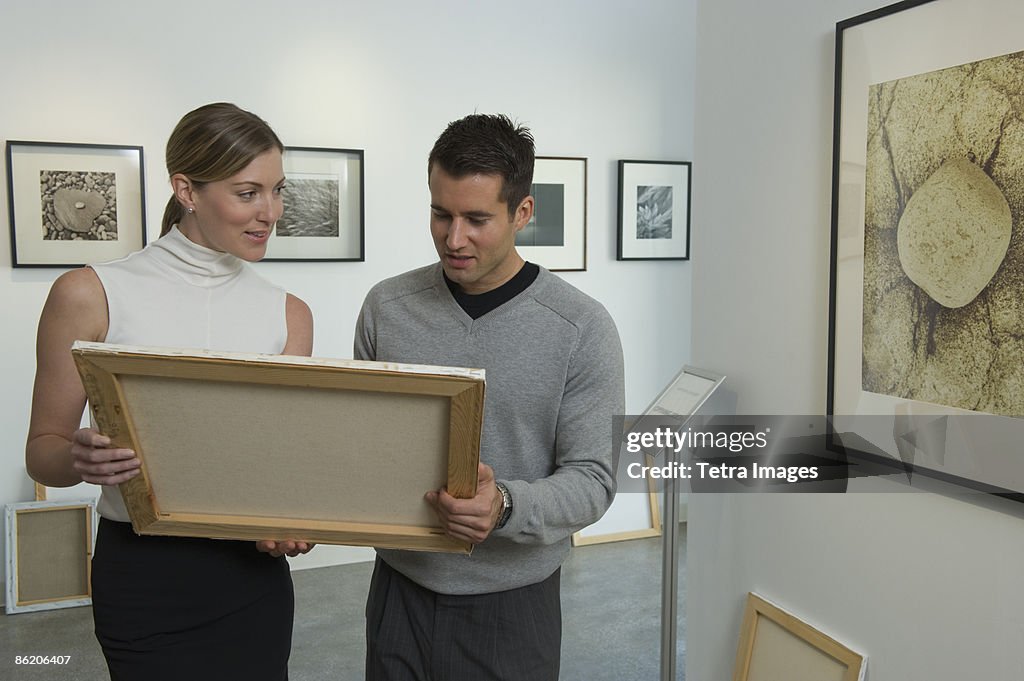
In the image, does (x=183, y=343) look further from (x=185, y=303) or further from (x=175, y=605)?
(x=175, y=605)

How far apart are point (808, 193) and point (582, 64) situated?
10.1 feet

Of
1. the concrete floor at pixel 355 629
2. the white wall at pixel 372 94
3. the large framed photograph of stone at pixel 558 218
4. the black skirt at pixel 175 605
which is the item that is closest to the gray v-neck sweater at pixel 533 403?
the black skirt at pixel 175 605

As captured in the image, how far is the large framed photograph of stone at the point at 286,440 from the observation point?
1286mm

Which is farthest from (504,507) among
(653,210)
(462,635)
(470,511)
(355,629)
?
(653,210)

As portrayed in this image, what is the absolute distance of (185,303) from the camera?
1.71 metres

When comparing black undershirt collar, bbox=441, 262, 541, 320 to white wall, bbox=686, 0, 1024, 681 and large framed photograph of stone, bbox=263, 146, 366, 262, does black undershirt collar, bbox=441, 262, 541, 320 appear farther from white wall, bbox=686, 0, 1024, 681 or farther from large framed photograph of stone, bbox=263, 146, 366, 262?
large framed photograph of stone, bbox=263, 146, 366, 262

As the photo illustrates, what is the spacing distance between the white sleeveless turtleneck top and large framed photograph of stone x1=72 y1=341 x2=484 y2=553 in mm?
249

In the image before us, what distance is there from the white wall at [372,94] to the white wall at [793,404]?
7.53ft

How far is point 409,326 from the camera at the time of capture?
176 cm

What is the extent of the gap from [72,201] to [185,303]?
2.90 meters

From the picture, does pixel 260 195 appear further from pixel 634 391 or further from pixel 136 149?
pixel 634 391

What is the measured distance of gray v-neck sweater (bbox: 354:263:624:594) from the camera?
65.4 inches

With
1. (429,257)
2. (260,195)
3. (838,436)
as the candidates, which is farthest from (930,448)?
(429,257)

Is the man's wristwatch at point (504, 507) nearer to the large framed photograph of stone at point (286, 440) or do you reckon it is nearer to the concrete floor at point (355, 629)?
the large framed photograph of stone at point (286, 440)
